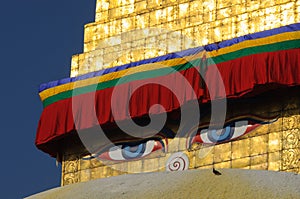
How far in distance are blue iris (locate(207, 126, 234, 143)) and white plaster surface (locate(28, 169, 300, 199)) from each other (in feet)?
39.6

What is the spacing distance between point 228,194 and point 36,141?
51.9ft

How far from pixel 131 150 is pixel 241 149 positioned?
291 cm

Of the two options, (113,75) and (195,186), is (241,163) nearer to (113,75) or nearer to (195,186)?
(113,75)

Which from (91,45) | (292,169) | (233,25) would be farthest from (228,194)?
(91,45)

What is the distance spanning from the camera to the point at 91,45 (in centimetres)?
3139

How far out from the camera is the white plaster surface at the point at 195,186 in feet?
48.7

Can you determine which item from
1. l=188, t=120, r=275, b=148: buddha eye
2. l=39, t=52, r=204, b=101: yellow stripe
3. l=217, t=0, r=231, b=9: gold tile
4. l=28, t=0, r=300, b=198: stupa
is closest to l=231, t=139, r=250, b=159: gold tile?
l=28, t=0, r=300, b=198: stupa

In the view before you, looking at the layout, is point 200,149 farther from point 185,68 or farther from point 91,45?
point 91,45

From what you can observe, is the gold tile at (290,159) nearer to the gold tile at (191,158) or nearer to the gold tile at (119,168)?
the gold tile at (191,158)

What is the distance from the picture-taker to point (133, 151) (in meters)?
29.5

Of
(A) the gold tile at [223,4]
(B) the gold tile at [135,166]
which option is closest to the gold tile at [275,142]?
(B) the gold tile at [135,166]

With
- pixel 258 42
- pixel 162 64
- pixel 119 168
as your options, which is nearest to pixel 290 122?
pixel 258 42

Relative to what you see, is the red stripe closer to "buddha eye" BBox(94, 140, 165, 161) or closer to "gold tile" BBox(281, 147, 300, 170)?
"buddha eye" BBox(94, 140, 165, 161)

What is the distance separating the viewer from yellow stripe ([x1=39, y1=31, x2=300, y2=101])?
27484 millimetres
